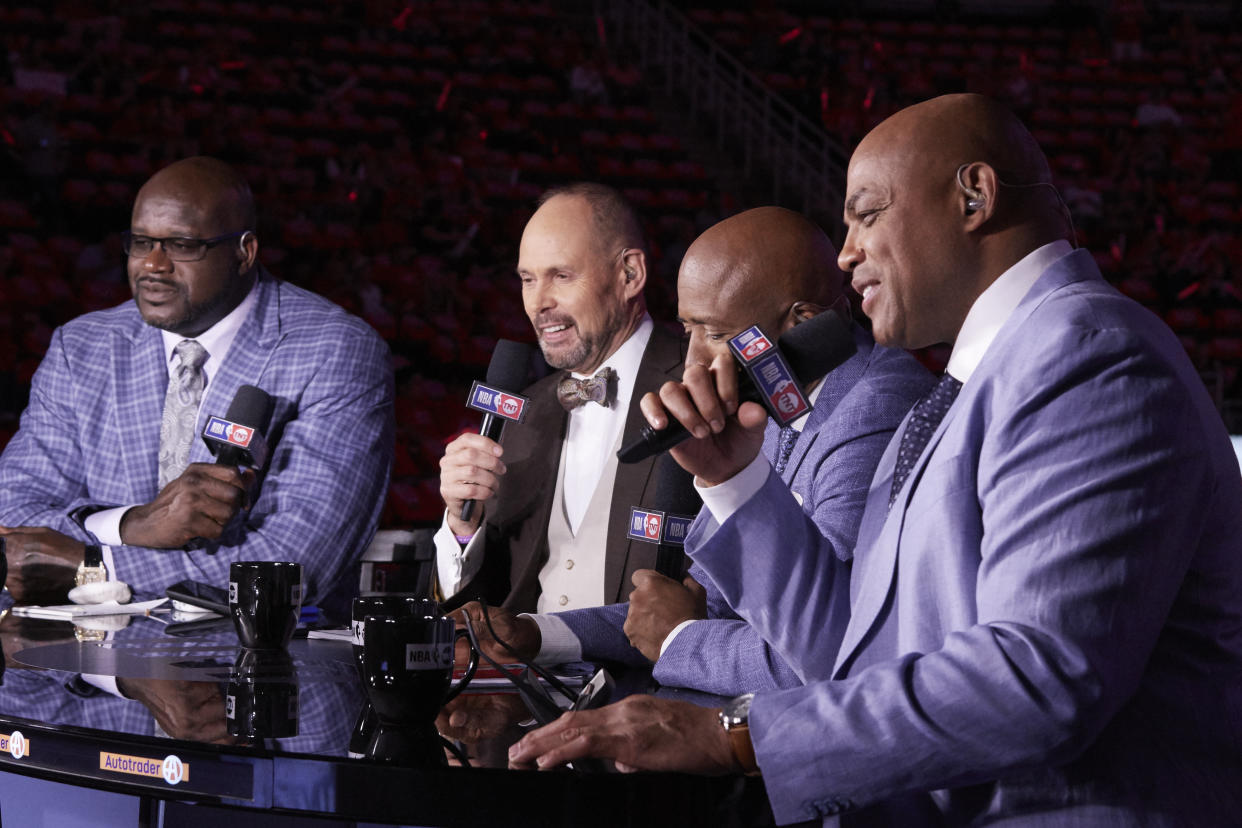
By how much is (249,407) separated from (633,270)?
31.7 inches

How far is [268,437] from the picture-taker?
2508mm

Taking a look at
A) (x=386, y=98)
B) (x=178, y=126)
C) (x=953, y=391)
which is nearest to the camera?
(x=953, y=391)

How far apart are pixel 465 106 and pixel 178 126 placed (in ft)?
6.90

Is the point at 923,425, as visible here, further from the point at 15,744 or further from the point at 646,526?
the point at 15,744

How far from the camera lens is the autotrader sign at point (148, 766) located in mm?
1103

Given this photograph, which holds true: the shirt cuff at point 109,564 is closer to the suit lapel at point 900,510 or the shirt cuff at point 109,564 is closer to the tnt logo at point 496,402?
the tnt logo at point 496,402

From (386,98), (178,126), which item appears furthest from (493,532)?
(386,98)

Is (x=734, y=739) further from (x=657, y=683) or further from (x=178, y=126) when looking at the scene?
(x=178, y=126)

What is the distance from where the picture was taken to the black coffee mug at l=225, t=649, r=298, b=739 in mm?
1169

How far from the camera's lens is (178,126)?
8.07 m

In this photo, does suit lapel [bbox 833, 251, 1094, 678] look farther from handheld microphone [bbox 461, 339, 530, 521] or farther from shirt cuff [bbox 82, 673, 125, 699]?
handheld microphone [bbox 461, 339, 530, 521]

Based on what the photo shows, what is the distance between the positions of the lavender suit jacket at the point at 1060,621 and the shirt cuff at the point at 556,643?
685mm

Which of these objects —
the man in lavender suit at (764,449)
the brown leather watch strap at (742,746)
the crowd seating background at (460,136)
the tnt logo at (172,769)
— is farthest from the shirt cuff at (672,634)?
the crowd seating background at (460,136)

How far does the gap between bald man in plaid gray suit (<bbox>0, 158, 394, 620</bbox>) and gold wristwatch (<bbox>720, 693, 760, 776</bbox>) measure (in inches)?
58.3
